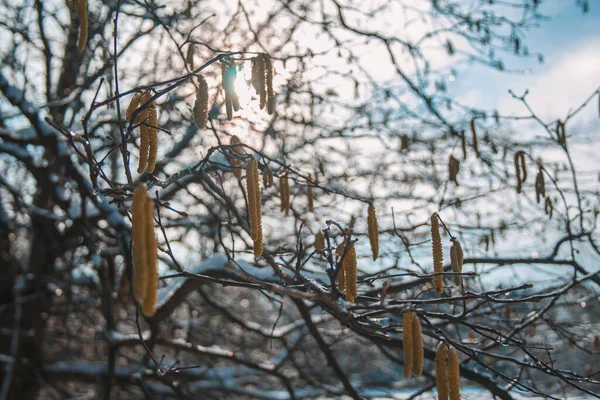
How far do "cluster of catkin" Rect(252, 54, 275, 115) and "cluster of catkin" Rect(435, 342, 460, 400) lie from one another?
3.49ft

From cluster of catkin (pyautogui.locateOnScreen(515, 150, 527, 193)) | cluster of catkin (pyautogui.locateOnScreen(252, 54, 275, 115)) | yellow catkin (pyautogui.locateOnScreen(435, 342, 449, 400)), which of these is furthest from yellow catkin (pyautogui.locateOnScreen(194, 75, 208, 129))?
cluster of catkin (pyautogui.locateOnScreen(515, 150, 527, 193))

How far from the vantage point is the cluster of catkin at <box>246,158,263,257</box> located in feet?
4.60

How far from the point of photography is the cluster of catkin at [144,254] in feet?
3.00

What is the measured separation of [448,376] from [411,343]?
0.58 ft

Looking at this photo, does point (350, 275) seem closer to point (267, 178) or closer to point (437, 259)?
point (437, 259)

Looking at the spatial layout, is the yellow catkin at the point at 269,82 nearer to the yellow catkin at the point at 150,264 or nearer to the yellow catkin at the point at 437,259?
the yellow catkin at the point at 437,259

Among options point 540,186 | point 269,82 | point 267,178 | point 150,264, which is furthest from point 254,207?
point 540,186

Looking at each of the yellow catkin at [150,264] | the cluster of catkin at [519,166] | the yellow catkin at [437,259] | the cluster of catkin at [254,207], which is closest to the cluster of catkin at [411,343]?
the yellow catkin at [437,259]

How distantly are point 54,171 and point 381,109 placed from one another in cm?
359

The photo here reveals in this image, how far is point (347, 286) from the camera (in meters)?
1.42

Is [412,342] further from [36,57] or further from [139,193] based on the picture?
[36,57]

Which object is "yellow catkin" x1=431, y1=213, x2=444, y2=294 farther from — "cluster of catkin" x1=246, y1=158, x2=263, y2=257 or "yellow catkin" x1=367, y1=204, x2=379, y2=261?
"cluster of catkin" x1=246, y1=158, x2=263, y2=257

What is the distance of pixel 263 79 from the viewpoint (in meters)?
1.75

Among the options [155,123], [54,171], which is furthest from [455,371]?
[54,171]
